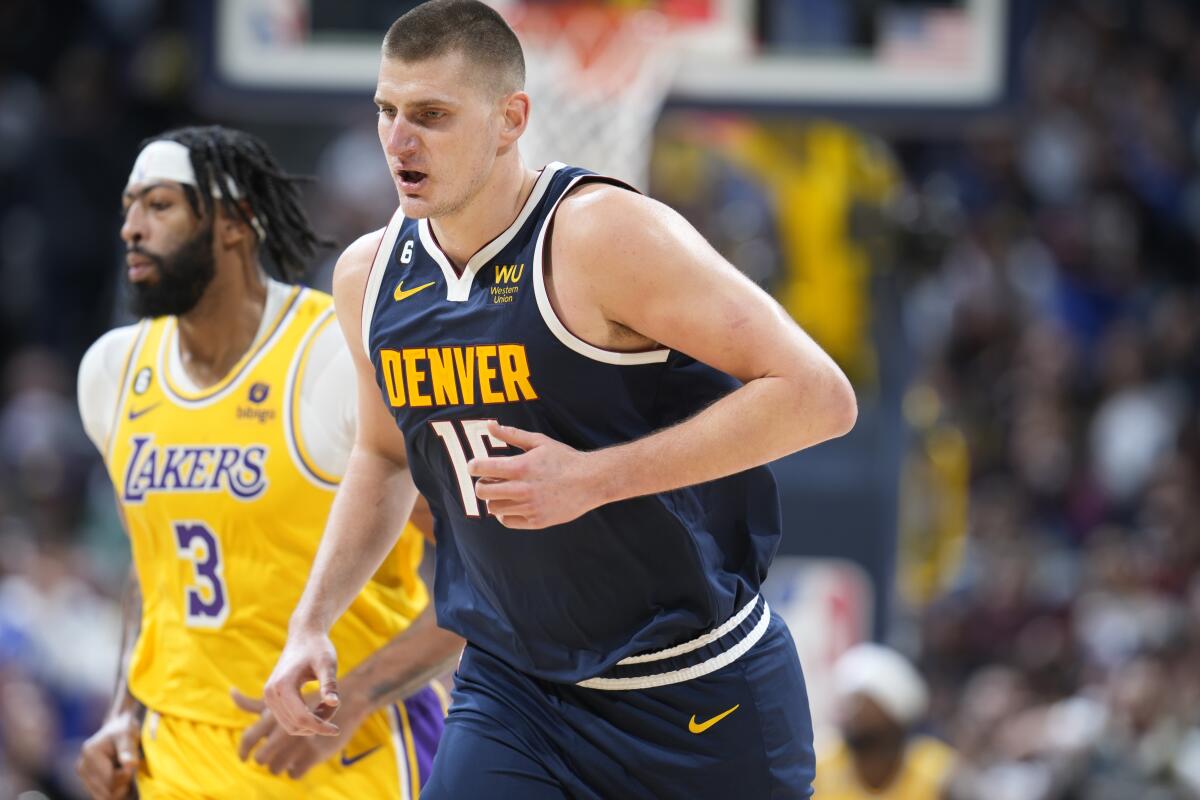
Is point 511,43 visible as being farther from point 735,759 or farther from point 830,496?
point 830,496

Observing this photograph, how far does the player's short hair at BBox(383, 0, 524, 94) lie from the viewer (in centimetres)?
380

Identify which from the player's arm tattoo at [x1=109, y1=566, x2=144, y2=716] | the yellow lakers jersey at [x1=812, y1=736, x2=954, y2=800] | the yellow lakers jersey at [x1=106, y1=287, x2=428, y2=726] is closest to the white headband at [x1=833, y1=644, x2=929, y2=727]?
the yellow lakers jersey at [x1=812, y1=736, x2=954, y2=800]

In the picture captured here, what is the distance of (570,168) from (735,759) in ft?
4.26

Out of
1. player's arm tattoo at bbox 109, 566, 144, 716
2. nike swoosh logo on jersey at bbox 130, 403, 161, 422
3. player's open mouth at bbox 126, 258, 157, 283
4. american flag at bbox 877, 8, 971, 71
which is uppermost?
player's open mouth at bbox 126, 258, 157, 283

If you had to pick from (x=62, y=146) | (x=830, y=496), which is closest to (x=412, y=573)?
(x=830, y=496)

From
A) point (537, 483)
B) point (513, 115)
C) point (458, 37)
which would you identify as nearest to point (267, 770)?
point (537, 483)

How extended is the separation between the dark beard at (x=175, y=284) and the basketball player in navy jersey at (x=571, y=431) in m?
0.89

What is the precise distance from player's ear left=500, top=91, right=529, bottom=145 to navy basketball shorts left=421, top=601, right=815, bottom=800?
1.15m

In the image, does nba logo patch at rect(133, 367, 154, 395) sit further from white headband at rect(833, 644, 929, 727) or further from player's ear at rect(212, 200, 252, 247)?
white headband at rect(833, 644, 929, 727)

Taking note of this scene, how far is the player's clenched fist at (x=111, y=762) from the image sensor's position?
4.70 meters

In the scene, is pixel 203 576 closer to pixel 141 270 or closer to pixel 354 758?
pixel 354 758

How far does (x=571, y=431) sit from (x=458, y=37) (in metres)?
0.84

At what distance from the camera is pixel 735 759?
3.91 meters

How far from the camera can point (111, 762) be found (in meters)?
4.73
